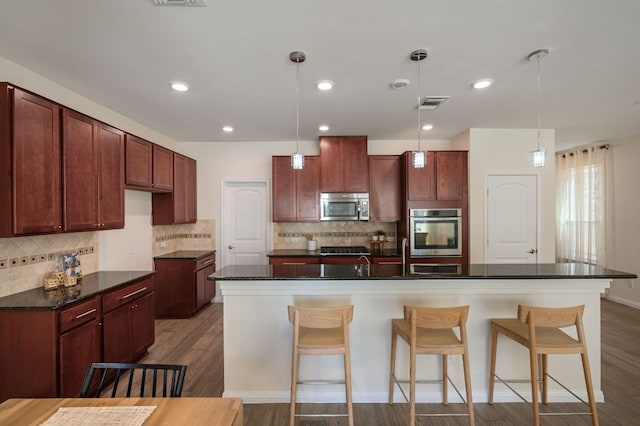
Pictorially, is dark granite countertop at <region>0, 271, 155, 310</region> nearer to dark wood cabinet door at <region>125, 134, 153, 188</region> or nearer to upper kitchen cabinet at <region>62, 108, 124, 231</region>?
upper kitchen cabinet at <region>62, 108, 124, 231</region>

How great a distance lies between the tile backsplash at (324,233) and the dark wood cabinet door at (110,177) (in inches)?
93.8

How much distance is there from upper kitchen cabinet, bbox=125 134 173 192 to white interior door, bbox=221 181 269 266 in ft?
3.57

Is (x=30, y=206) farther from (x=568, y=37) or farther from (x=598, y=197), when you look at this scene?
(x=598, y=197)

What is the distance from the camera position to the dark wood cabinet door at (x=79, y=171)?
7.86ft

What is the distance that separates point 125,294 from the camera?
270 centimetres

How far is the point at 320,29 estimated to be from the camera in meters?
1.93

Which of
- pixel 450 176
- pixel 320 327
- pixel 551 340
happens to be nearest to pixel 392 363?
pixel 320 327

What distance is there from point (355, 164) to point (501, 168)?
2166 millimetres

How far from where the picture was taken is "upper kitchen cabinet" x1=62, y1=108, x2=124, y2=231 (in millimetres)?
2418

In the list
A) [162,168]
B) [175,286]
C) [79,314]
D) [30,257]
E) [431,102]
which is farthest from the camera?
[175,286]

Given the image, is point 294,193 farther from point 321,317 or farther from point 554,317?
point 554,317

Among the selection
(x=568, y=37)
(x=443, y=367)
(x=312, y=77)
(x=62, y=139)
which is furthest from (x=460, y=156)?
(x=62, y=139)

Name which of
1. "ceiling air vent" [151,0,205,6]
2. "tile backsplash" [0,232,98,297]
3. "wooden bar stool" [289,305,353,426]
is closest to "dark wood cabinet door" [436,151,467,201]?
"wooden bar stool" [289,305,353,426]

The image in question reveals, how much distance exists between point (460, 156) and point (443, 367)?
122 inches
